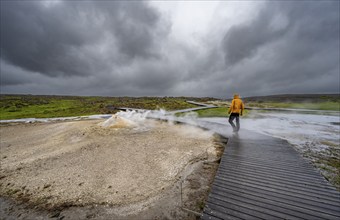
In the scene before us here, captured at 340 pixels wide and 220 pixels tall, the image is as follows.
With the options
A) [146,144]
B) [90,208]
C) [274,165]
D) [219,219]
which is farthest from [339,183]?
[146,144]

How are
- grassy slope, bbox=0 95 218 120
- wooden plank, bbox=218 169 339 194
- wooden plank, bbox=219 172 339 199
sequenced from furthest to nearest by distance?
grassy slope, bbox=0 95 218 120 < wooden plank, bbox=218 169 339 194 < wooden plank, bbox=219 172 339 199

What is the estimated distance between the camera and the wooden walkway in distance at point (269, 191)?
3.73m

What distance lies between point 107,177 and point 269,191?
558 cm

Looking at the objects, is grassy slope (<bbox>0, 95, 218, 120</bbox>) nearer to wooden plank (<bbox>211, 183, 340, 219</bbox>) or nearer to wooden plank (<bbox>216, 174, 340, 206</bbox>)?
wooden plank (<bbox>216, 174, 340, 206</bbox>)

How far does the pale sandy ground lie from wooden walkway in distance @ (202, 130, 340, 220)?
0.84 m

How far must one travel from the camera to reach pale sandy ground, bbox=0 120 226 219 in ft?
15.7

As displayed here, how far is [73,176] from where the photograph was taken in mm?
6746

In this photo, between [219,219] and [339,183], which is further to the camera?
[339,183]

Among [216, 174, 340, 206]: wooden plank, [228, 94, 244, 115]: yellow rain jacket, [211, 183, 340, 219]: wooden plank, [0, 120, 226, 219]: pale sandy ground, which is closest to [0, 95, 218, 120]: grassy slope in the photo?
[0, 120, 226, 219]: pale sandy ground

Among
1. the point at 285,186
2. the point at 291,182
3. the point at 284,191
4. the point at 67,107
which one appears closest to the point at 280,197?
the point at 284,191

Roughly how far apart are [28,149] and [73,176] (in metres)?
6.49

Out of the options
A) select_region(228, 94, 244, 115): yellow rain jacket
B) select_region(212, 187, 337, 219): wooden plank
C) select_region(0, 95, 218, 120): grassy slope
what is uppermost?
select_region(228, 94, 244, 115): yellow rain jacket

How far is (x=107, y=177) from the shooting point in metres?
6.55

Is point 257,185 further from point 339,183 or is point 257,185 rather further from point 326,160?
point 326,160
